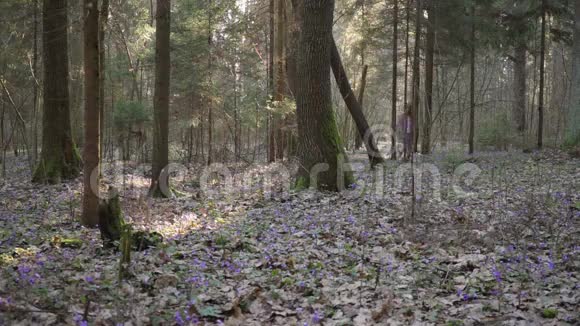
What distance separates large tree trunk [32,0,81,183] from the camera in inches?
467

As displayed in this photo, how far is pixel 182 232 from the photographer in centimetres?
701

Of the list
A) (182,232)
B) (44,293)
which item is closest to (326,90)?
(182,232)

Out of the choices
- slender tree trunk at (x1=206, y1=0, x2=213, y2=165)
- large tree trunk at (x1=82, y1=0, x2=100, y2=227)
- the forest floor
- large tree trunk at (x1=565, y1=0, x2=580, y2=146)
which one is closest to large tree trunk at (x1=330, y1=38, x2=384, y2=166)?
the forest floor

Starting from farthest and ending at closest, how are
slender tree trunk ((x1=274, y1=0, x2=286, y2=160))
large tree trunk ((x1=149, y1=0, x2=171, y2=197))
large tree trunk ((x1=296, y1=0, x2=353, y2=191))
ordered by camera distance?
1. slender tree trunk ((x1=274, y1=0, x2=286, y2=160))
2. large tree trunk ((x1=149, y1=0, x2=171, y2=197))
3. large tree trunk ((x1=296, y1=0, x2=353, y2=191))

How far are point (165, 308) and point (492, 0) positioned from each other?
16.1 meters

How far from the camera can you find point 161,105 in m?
10.1

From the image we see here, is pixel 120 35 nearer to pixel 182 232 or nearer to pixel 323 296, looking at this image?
pixel 182 232

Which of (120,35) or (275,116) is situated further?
(120,35)

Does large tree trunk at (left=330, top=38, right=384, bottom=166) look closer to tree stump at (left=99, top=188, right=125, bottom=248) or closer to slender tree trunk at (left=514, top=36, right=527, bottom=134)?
tree stump at (left=99, top=188, right=125, bottom=248)

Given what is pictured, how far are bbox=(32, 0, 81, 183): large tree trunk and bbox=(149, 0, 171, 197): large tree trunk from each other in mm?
3439

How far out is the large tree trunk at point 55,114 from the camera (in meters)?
A: 11.9

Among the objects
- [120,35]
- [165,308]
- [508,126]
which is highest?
[120,35]

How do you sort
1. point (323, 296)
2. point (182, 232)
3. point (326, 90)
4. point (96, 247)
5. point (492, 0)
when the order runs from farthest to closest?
point (492, 0), point (326, 90), point (182, 232), point (96, 247), point (323, 296)

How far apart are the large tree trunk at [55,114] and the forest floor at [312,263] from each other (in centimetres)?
269
